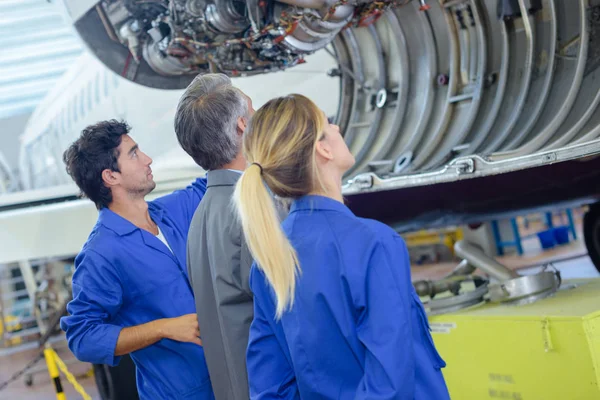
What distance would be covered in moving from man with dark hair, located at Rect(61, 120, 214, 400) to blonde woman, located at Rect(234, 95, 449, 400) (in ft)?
2.48

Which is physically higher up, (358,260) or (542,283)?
(358,260)

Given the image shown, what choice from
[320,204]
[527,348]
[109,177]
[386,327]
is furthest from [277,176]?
[527,348]

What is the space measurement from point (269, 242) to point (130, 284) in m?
1.06

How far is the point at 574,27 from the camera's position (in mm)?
4617

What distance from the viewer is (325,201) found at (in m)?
1.59

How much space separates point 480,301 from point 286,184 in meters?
3.06

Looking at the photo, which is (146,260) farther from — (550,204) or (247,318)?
(550,204)

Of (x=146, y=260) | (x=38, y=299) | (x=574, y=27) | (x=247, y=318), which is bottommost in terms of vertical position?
(x=38, y=299)

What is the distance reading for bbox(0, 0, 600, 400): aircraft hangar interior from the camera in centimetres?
152

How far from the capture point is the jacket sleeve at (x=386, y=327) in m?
1.38

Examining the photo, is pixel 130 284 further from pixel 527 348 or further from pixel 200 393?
pixel 527 348

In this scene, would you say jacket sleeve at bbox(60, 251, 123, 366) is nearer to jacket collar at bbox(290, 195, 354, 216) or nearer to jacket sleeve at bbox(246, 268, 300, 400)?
jacket sleeve at bbox(246, 268, 300, 400)

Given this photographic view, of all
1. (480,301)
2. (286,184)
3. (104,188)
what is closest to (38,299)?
(480,301)

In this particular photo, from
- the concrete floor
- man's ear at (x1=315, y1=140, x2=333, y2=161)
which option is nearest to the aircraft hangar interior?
man's ear at (x1=315, y1=140, x2=333, y2=161)
